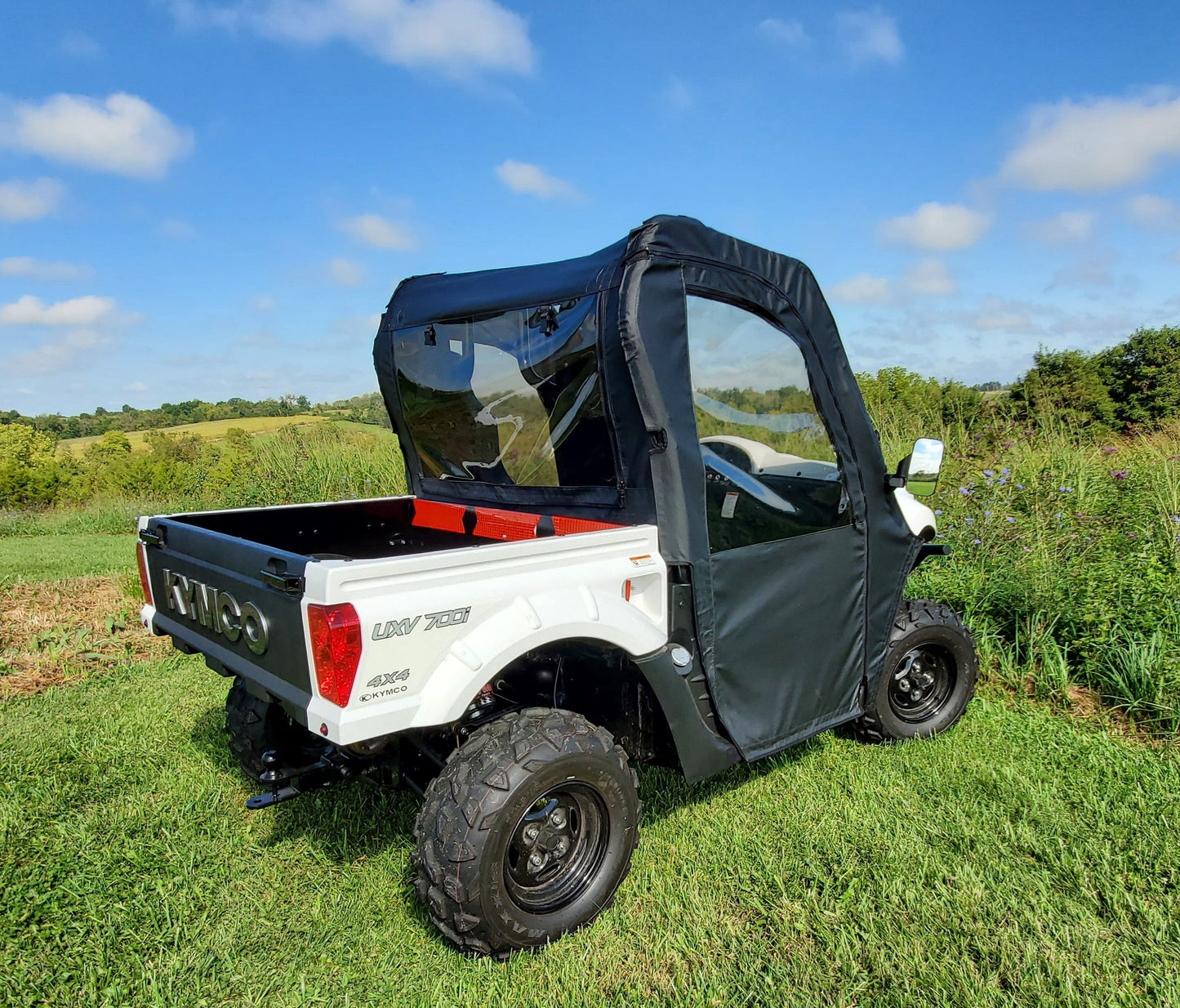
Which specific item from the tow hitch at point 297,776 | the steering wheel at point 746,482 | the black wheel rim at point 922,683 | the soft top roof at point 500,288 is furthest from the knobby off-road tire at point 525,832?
the black wheel rim at point 922,683

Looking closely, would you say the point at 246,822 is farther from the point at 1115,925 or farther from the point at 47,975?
the point at 1115,925

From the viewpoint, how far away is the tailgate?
2295mm

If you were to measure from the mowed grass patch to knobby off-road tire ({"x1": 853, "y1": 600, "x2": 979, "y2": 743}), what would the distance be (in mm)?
148

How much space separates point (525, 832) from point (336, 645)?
948 mm

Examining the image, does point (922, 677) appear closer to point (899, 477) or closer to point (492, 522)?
point (899, 477)

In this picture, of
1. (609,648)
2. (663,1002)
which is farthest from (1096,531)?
(663,1002)

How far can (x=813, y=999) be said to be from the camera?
2338 millimetres

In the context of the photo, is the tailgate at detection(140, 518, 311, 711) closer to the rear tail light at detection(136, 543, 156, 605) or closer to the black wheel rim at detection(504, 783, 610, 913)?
the rear tail light at detection(136, 543, 156, 605)

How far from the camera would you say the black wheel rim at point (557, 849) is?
2580 millimetres

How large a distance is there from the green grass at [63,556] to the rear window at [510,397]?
18.8 feet

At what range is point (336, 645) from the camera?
83.8 inches

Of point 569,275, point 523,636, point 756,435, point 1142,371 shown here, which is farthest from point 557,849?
point 1142,371

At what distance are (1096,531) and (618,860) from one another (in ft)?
14.8

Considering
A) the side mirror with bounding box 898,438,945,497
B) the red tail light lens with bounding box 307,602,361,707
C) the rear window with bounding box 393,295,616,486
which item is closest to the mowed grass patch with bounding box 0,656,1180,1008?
the red tail light lens with bounding box 307,602,361,707
